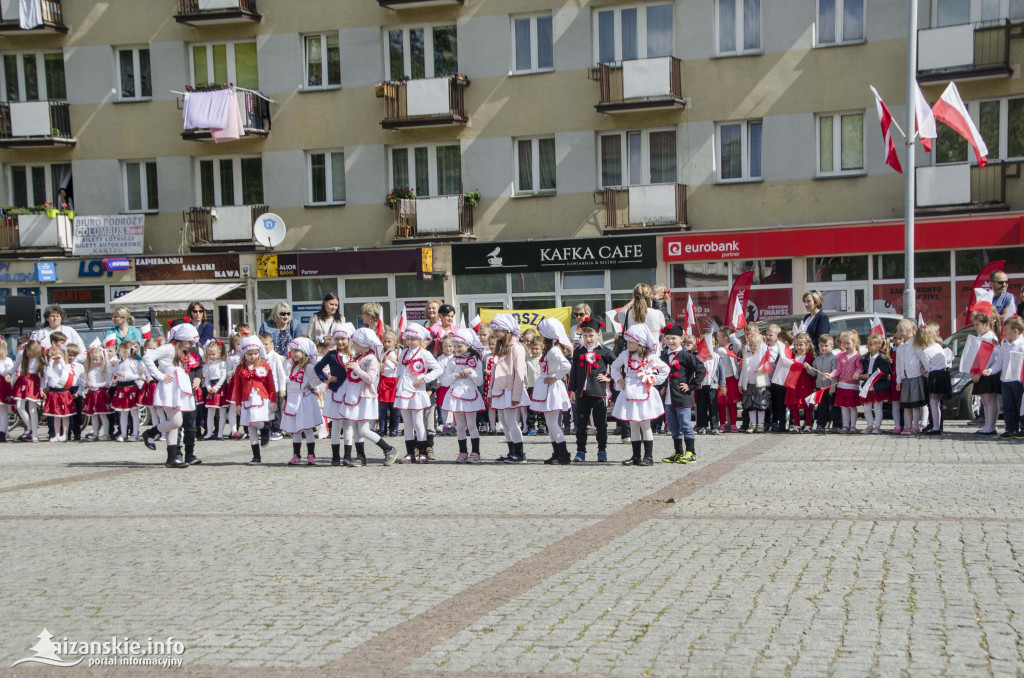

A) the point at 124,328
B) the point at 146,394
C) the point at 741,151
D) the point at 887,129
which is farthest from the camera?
the point at 741,151

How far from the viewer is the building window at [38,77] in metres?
34.8

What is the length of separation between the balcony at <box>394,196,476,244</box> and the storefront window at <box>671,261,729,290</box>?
5.66m

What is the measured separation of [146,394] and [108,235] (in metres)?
16.9

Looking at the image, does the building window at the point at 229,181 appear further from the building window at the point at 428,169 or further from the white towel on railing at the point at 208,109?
the building window at the point at 428,169

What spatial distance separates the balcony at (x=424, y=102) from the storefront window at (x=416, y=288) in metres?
4.21

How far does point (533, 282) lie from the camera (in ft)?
102

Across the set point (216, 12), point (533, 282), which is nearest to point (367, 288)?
point (533, 282)

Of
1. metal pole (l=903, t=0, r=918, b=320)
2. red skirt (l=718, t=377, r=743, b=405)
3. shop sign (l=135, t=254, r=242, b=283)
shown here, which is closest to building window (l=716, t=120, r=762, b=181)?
metal pole (l=903, t=0, r=918, b=320)

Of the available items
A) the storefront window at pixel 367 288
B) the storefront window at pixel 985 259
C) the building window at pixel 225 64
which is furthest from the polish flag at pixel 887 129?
the building window at pixel 225 64

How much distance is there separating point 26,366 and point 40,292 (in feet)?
52.4

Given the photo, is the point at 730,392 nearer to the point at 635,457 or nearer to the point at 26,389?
the point at 635,457

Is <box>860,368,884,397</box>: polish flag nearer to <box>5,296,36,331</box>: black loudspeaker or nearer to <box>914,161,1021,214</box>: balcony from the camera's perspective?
<box>914,161,1021,214</box>: balcony

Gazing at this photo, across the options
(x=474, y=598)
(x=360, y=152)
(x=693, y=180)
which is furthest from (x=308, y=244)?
(x=474, y=598)

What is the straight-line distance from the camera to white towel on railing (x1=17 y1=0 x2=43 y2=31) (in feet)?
109
